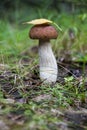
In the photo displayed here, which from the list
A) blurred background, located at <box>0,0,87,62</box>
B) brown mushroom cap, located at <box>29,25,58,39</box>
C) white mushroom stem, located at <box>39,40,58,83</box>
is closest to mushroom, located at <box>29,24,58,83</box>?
white mushroom stem, located at <box>39,40,58,83</box>

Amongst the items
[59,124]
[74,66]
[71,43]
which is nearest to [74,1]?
[71,43]

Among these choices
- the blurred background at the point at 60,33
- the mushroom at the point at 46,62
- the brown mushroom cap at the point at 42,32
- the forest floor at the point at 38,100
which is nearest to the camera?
the forest floor at the point at 38,100

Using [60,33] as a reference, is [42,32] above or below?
above

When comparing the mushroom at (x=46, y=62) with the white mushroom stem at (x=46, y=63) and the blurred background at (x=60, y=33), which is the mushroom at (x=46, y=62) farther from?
the blurred background at (x=60, y=33)

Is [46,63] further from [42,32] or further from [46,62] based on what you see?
[42,32]

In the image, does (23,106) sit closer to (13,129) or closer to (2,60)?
(13,129)

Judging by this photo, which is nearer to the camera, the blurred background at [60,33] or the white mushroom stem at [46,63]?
the white mushroom stem at [46,63]

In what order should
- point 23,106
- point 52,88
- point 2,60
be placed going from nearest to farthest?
point 23,106 → point 52,88 → point 2,60

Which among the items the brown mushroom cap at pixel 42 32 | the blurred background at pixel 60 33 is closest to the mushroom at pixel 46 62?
the brown mushroom cap at pixel 42 32

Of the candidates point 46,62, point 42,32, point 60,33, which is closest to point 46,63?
point 46,62
